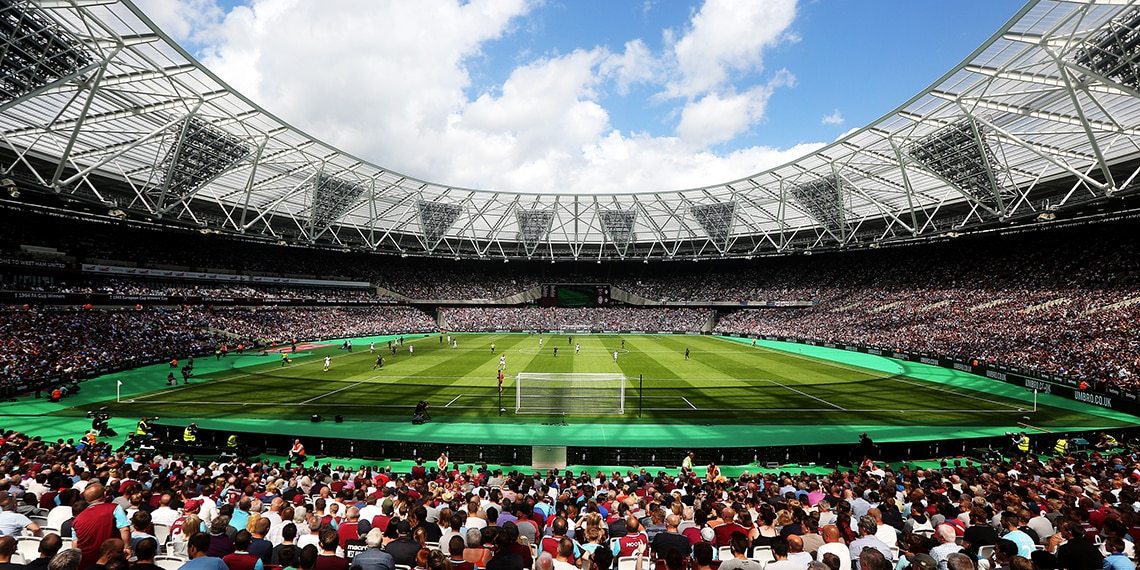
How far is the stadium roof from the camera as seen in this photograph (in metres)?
22.6

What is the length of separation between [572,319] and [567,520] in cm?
7485

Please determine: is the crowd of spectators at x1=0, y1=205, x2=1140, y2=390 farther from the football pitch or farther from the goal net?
the goal net

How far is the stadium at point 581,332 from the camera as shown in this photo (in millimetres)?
17234

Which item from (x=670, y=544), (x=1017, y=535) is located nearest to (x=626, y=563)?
(x=670, y=544)

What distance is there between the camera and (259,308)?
192ft

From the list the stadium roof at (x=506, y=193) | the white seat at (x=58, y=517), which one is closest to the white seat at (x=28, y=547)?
the white seat at (x=58, y=517)

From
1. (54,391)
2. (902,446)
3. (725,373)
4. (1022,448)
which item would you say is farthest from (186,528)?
(725,373)

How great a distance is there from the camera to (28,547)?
19.6 feet

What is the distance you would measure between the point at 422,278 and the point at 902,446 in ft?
260

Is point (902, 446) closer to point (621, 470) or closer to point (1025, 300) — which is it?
point (621, 470)

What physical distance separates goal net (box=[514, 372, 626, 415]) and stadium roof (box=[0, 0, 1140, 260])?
25.3m

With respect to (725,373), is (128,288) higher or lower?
higher

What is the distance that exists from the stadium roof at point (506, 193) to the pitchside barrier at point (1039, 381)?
1179 cm

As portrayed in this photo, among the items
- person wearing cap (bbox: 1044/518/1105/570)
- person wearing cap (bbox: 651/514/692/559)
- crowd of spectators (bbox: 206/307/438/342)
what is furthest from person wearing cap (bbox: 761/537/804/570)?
crowd of spectators (bbox: 206/307/438/342)
